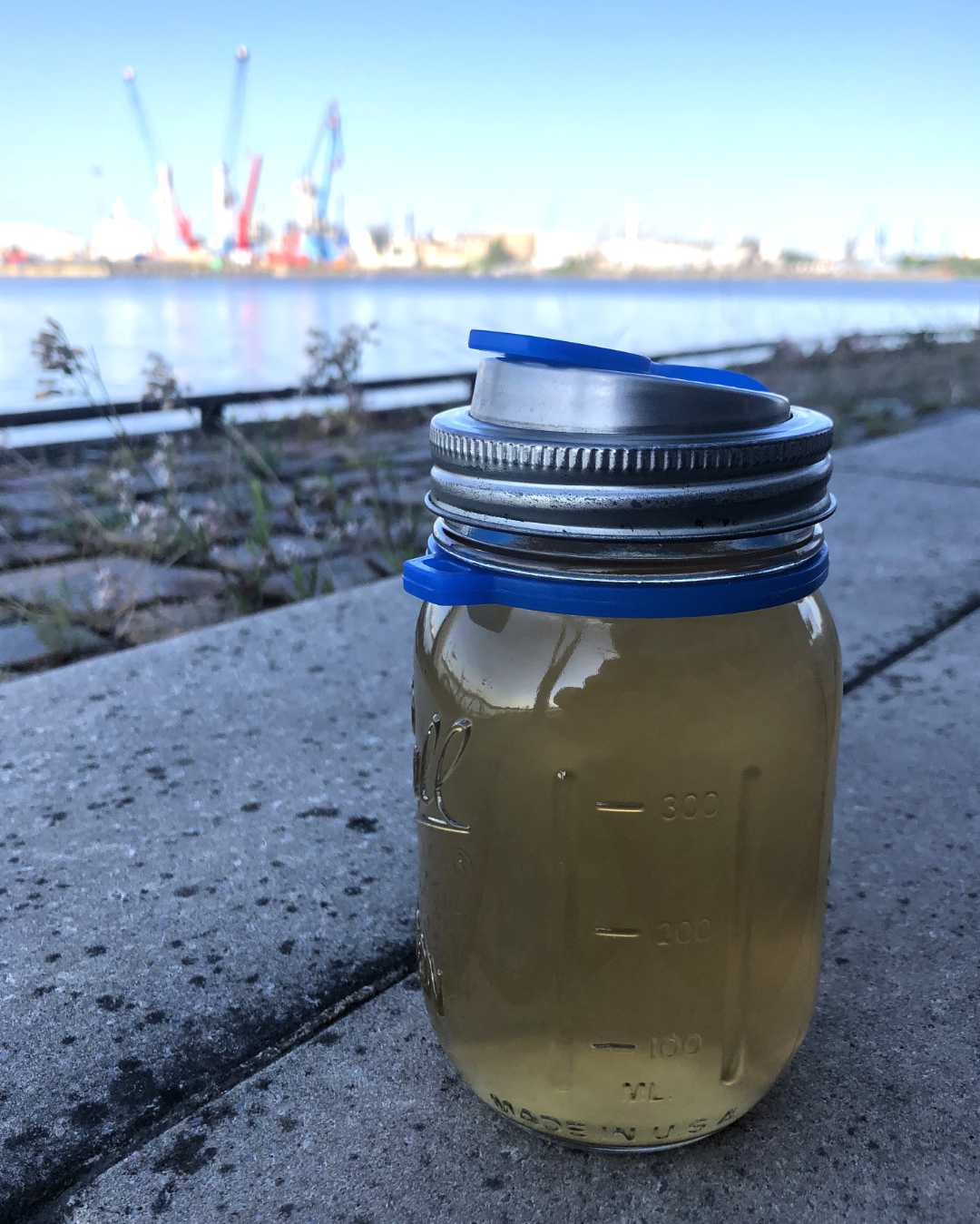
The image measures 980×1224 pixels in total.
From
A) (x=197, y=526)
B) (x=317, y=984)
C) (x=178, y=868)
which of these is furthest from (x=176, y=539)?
(x=317, y=984)

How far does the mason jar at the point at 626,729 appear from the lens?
2.59 feet

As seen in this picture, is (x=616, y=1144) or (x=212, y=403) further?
(x=212, y=403)

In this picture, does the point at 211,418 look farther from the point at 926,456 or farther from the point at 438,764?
the point at 438,764

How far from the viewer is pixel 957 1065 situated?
3.34 feet

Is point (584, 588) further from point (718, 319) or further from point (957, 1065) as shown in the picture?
point (718, 319)

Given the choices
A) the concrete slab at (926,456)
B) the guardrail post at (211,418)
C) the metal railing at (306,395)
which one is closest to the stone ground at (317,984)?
the metal railing at (306,395)

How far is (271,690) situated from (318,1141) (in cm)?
99

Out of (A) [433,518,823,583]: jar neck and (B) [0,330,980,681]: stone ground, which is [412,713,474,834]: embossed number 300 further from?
(B) [0,330,980,681]: stone ground

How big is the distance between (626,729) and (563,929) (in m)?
0.17

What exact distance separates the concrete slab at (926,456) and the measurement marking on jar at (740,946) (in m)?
2.93

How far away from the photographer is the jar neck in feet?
2.59

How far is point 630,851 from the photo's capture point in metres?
0.85

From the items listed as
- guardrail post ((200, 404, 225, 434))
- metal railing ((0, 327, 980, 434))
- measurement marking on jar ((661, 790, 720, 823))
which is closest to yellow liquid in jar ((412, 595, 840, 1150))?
measurement marking on jar ((661, 790, 720, 823))

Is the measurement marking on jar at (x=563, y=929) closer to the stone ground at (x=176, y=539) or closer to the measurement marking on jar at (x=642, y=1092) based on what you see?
the measurement marking on jar at (x=642, y=1092)
